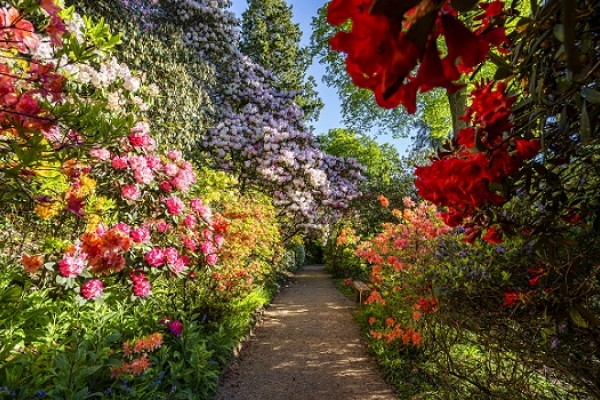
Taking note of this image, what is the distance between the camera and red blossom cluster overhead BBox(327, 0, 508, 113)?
342mm

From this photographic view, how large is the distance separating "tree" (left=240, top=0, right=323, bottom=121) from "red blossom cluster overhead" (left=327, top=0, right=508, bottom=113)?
1498 cm

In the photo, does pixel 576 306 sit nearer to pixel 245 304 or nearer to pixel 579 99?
pixel 579 99

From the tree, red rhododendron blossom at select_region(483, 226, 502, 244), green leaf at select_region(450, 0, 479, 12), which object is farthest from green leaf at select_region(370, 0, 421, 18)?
the tree

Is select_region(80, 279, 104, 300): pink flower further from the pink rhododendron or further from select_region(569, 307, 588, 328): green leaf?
select_region(569, 307, 588, 328): green leaf

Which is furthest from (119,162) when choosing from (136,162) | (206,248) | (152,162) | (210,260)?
(210,260)

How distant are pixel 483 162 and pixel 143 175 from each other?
3.11 meters

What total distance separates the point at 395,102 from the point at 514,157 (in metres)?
0.68

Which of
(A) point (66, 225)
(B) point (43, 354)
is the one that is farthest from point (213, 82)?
(B) point (43, 354)

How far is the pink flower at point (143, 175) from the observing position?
328 centimetres

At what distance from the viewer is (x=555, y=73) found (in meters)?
1.00

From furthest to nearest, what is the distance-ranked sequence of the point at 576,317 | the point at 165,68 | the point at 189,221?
1. the point at 165,68
2. the point at 189,221
3. the point at 576,317

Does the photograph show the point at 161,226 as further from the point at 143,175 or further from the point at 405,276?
the point at 405,276

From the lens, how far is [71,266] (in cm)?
288

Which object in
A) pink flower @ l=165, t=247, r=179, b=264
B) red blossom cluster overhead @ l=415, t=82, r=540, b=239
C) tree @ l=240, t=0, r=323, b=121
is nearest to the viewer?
red blossom cluster overhead @ l=415, t=82, r=540, b=239
